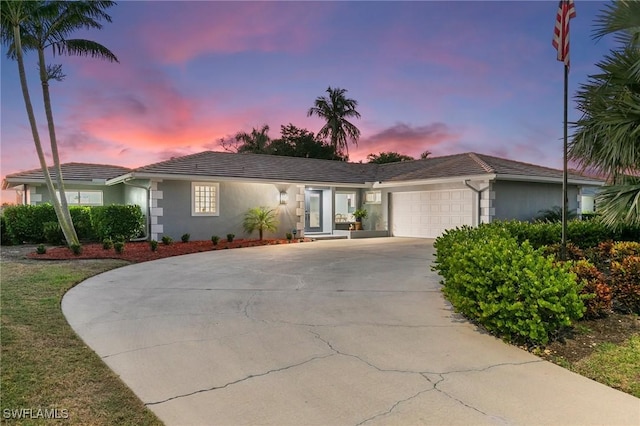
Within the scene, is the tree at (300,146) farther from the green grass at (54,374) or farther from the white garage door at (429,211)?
the green grass at (54,374)

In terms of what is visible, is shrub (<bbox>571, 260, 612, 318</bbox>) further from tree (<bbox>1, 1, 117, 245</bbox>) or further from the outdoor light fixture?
the outdoor light fixture

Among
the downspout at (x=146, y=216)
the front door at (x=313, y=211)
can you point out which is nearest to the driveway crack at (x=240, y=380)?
the downspout at (x=146, y=216)

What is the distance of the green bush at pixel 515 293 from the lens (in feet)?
13.3

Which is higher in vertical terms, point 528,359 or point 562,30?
point 562,30

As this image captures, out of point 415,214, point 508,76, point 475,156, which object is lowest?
point 415,214

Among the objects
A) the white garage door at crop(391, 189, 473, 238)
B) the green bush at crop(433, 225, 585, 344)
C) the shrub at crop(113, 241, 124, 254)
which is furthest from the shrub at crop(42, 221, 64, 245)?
the green bush at crop(433, 225, 585, 344)

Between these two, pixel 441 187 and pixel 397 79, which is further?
pixel 441 187

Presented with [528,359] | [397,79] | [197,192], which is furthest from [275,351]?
[397,79]

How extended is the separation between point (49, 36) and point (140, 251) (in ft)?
23.4

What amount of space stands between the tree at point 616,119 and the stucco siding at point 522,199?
27.5 ft

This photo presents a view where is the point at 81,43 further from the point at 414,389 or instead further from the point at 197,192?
the point at 414,389

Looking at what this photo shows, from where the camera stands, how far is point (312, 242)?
16797 mm

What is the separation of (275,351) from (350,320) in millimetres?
1458

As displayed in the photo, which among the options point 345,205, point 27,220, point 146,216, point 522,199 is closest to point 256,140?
point 345,205
